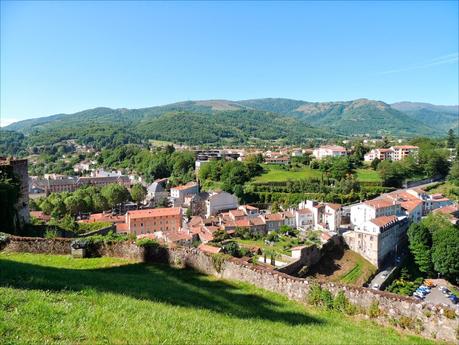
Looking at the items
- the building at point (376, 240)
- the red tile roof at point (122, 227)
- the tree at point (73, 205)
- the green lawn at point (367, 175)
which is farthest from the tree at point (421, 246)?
the tree at point (73, 205)

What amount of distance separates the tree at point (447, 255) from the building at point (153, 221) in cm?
3464

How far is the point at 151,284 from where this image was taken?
33.0 feet

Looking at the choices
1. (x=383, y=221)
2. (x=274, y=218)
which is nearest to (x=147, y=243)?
(x=383, y=221)

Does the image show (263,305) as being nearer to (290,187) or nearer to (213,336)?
(213,336)

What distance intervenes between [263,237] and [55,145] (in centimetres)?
15784

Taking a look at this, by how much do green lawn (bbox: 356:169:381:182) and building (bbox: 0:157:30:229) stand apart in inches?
2798

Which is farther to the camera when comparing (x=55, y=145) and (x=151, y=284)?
(x=55, y=145)

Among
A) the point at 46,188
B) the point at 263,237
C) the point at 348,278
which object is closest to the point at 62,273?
the point at 348,278

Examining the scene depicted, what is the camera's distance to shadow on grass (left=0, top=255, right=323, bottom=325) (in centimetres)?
845

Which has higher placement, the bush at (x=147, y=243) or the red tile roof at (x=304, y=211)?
the bush at (x=147, y=243)

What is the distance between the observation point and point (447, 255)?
39.9 meters

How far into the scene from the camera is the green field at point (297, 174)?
81.9m

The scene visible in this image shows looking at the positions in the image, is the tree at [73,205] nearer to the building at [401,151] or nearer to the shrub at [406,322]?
the shrub at [406,322]

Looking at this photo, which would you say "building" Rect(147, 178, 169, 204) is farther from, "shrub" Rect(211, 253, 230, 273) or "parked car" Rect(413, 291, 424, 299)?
"shrub" Rect(211, 253, 230, 273)
